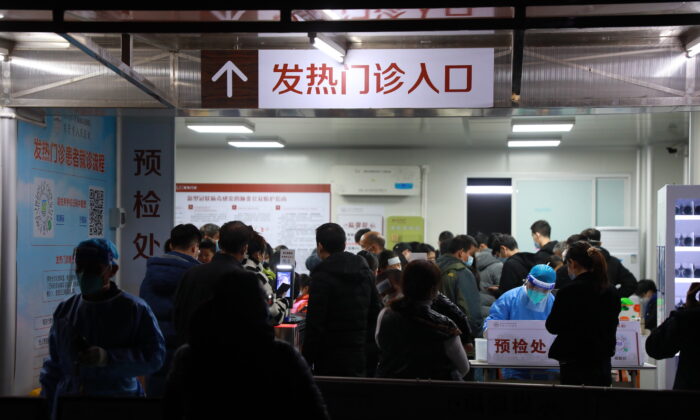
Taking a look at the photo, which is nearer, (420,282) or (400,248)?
(420,282)

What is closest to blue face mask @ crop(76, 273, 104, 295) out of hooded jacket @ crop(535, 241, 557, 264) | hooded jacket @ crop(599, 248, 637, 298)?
hooded jacket @ crop(535, 241, 557, 264)

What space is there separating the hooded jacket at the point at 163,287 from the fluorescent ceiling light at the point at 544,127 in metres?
6.59

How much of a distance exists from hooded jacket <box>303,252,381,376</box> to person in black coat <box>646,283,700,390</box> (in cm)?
176

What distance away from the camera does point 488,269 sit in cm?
815

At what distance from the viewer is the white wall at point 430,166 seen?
12.5 m

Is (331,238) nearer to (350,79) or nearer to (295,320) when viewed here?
(350,79)

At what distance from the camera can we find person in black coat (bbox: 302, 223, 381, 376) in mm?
4594

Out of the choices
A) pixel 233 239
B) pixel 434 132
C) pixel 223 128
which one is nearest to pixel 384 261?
pixel 233 239

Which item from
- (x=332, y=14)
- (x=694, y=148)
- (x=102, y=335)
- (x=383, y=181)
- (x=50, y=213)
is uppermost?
(x=332, y=14)

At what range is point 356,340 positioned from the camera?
465 cm

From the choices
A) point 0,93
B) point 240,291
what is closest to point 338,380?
point 240,291

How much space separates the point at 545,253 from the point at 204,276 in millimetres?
4431

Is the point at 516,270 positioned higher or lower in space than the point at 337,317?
higher

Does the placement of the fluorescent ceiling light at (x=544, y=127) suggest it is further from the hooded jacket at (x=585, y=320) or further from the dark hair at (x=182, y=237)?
the dark hair at (x=182, y=237)
